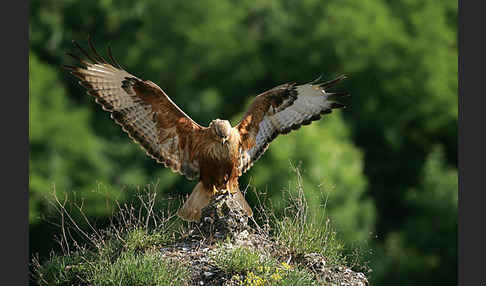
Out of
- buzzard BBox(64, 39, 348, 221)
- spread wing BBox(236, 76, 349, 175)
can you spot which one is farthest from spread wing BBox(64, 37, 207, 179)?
spread wing BBox(236, 76, 349, 175)

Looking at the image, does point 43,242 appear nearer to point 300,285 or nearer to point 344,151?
point 344,151

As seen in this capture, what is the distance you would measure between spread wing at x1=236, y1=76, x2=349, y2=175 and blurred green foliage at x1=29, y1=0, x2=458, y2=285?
10.4m

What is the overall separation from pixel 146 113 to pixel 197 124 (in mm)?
551

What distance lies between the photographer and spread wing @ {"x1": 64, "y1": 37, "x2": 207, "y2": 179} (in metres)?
7.27

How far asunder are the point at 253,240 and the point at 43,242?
39.0ft

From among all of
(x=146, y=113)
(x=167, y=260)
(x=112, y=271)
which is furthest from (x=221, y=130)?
(x=112, y=271)

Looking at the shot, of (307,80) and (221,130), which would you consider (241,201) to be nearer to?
(221,130)

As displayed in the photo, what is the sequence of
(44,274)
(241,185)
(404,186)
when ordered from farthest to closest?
(404,186), (241,185), (44,274)

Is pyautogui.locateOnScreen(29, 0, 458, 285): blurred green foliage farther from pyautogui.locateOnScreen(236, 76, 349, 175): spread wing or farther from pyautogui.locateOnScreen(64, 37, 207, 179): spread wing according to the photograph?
pyautogui.locateOnScreen(64, 37, 207, 179): spread wing

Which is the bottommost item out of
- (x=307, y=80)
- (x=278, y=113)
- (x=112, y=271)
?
(x=112, y=271)

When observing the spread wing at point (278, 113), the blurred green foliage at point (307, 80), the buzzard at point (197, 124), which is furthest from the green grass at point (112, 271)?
the blurred green foliage at point (307, 80)

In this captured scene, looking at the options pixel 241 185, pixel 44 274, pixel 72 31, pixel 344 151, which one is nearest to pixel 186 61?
pixel 72 31

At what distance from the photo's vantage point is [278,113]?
7555 millimetres

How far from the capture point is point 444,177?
69.6 ft
